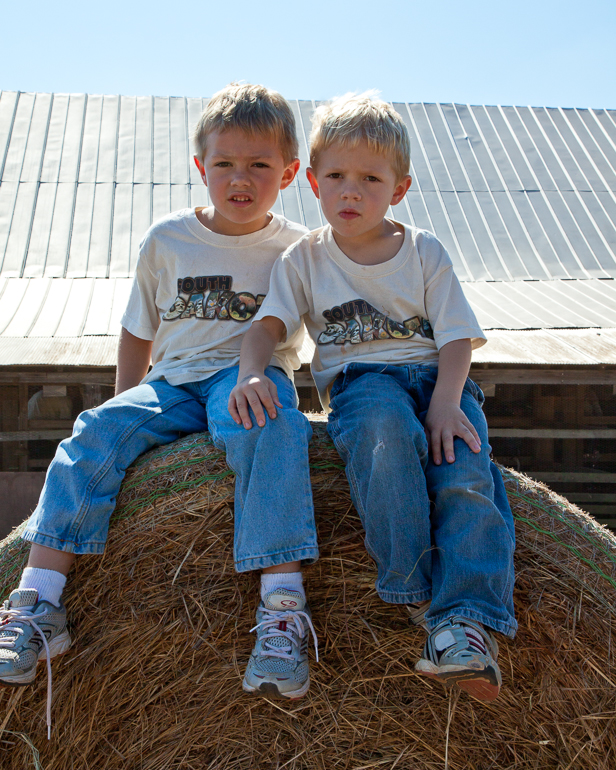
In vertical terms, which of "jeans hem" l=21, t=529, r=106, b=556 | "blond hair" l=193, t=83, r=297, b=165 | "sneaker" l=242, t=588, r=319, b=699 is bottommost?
"sneaker" l=242, t=588, r=319, b=699

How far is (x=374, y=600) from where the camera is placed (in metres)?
2.00

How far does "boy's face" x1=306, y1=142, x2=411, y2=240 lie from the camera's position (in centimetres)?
209

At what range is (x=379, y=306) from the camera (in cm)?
220

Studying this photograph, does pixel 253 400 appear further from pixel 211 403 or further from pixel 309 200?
pixel 309 200

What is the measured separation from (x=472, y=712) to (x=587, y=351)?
3697 mm

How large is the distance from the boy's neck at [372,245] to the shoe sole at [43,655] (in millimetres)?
1351

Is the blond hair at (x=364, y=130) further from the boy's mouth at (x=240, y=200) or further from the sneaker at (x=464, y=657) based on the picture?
the sneaker at (x=464, y=657)

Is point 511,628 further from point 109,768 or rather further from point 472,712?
point 109,768

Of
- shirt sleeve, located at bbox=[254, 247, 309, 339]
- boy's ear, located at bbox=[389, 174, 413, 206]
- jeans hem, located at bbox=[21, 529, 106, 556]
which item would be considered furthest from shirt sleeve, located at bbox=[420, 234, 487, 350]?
jeans hem, located at bbox=[21, 529, 106, 556]

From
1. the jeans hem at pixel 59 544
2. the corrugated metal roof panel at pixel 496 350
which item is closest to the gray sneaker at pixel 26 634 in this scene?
the jeans hem at pixel 59 544

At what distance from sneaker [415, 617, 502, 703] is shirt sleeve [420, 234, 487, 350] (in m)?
0.83

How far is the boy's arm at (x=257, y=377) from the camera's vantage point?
1.91 metres

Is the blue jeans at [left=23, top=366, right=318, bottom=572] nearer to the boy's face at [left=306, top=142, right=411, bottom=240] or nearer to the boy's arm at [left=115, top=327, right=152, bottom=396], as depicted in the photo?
the boy's arm at [left=115, top=327, right=152, bottom=396]

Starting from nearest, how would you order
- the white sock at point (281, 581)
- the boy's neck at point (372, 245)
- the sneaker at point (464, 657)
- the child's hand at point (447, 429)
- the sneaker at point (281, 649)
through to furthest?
the sneaker at point (464, 657) < the sneaker at point (281, 649) < the white sock at point (281, 581) < the child's hand at point (447, 429) < the boy's neck at point (372, 245)
